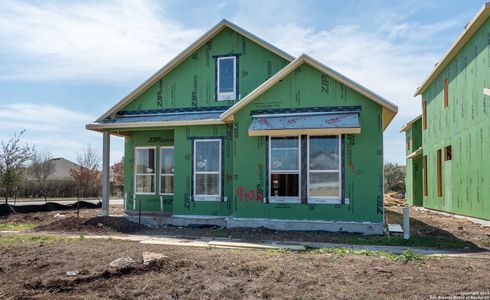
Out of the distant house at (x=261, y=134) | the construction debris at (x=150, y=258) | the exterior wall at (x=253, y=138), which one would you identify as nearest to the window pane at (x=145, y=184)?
the exterior wall at (x=253, y=138)

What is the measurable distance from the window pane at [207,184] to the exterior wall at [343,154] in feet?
4.22

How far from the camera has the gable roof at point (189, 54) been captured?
1465 centimetres

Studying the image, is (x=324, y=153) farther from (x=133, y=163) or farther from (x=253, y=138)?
(x=133, y=163)

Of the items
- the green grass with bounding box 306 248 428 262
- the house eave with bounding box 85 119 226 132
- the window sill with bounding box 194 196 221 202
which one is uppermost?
the house eave with bounding box 85 119 226 132

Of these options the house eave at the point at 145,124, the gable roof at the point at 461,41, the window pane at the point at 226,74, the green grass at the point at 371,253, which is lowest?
the green grass at the point at 371,253

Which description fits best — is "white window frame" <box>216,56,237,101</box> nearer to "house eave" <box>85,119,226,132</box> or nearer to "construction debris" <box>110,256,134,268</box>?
"house eave" <box>85,119,226,132</box>

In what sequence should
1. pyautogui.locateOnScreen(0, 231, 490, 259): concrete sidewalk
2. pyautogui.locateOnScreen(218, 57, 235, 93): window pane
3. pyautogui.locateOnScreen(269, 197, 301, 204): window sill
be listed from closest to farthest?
pyautogui.locateOnScreen(0, 231, 490, 259): concrete sidewalk, pyautogui.locateOnScreen(269, 197, 301, 204): window sill, pyautogui.locateOnScreen(218, 57, 235, 93): window pane

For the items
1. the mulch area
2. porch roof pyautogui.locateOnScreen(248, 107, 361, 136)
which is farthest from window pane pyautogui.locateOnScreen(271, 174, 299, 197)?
porch roof pyautogui.locateOnScreen(248, 107, 361, 136)

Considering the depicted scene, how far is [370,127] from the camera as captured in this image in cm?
1184

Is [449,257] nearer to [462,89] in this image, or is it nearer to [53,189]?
[462,89]

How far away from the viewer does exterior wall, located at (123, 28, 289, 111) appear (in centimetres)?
1480

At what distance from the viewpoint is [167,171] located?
1628 cm

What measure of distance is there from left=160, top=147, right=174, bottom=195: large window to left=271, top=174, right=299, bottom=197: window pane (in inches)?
206

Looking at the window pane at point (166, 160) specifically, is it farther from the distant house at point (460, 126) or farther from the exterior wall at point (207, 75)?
the distant house at point (460, 126)
